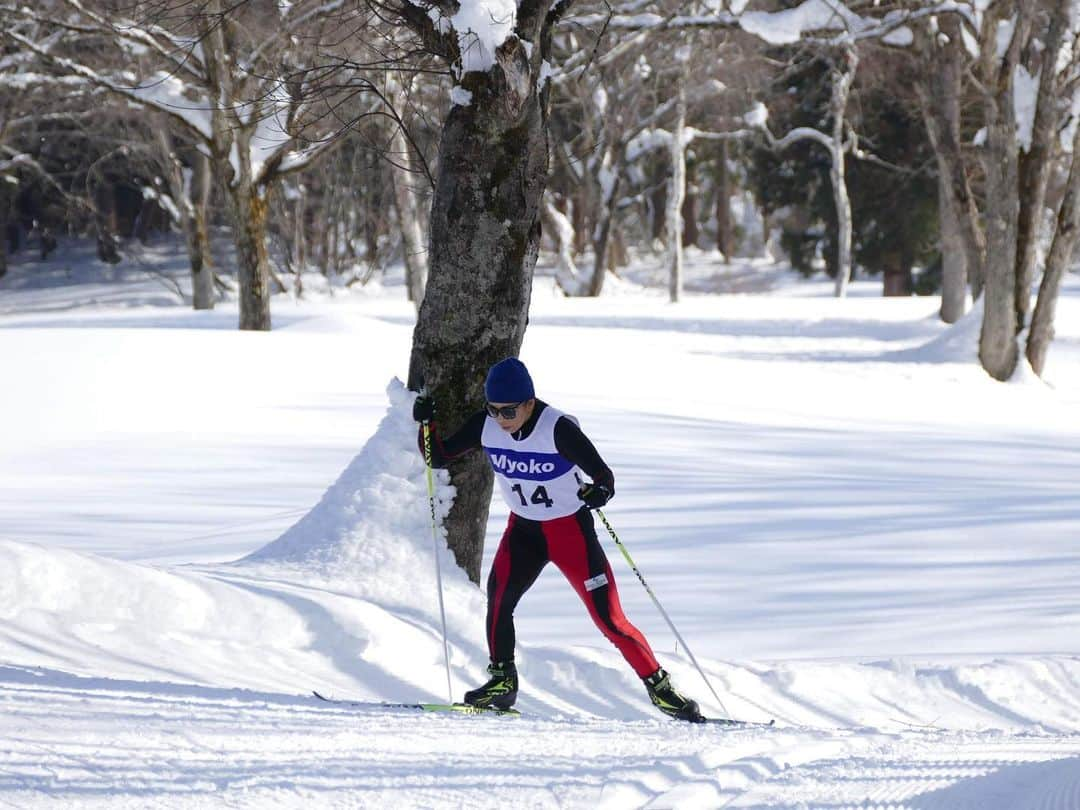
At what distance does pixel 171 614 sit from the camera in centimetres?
612

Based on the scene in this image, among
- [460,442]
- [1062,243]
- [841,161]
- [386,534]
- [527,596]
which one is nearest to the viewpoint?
[460,442]

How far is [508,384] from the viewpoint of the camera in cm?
529

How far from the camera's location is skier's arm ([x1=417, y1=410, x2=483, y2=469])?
5.76 metres

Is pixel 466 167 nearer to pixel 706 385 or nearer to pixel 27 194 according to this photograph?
pixel 706 385

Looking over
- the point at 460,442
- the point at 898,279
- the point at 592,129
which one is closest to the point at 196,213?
Answer: the point at 592,129

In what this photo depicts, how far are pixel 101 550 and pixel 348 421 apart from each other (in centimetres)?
515

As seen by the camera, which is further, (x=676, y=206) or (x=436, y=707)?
(x=676, y=206)

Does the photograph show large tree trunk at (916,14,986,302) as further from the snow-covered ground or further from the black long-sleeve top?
the black long-sleeve top

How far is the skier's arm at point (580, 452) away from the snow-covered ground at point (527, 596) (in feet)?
3.27

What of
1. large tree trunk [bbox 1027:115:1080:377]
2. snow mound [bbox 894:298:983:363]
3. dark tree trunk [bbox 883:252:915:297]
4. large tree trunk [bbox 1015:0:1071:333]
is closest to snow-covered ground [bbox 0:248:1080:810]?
large tree trunk [bbox 1027:115:1080:377]

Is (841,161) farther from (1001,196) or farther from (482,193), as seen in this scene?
(482,193)

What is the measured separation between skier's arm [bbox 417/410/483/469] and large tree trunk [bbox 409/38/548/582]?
31.7 inches

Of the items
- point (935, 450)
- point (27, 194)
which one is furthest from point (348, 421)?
point (27, 194)

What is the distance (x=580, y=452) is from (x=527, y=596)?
301 cm
